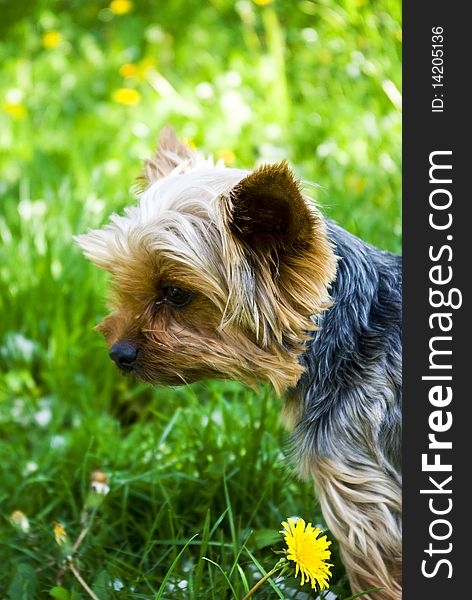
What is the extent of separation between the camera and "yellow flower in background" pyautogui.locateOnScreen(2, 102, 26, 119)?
5695 mm

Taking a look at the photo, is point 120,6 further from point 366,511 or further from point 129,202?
point 366,511

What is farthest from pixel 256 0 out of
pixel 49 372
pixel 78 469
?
pixel 78 469

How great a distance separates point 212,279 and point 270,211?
9.9 inches

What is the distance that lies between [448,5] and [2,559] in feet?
6.81

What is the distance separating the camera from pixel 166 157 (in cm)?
286

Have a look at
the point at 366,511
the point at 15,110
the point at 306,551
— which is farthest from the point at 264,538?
the point at 15,110

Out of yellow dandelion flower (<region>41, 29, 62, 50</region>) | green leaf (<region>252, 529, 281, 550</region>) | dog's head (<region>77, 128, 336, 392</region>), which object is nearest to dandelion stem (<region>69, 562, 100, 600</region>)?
green leaf (<region>252, 529, 281, 550</region>)

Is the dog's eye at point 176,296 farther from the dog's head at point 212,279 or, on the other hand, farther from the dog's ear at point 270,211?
the dog's ear at point 270,211

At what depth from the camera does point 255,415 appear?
338cm

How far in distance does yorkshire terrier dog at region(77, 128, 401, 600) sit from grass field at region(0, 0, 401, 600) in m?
0.33

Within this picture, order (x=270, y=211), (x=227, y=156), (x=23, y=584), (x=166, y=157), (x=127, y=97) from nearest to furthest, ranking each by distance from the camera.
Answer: (x=270, y=211) < (x=23, y=584) < (x=166, y=157) < (x=227, y=156) < (x=127, y=97)

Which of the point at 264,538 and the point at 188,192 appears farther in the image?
the point at 264,538

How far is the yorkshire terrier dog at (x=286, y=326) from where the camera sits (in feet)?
Result: 7.77

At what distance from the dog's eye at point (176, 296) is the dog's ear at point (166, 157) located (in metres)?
0.49
